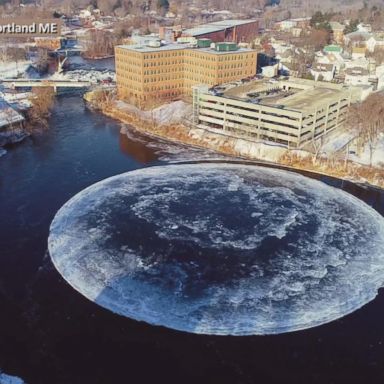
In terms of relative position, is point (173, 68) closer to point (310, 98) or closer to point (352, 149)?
Answer: point (310, 98)

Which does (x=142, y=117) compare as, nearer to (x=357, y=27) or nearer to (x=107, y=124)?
(x=107, y=124)

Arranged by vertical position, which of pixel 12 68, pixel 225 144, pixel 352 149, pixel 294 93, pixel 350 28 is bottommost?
pixel 225 144

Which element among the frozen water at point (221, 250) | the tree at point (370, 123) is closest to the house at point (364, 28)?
the tree at point (370, 123)

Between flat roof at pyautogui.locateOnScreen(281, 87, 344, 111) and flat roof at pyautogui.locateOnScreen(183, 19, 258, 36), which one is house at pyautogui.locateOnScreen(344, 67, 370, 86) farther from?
flat roof at pyautogui.locateOnScreen(183, 19, 258, 36)

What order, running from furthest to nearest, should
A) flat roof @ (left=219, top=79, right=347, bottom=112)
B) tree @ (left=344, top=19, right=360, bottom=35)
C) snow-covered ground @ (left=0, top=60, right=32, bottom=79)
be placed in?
tree @ (left=344, top=19, right=360, bottom=35)
snow-covered ground @ (left=0, top=60, right=32, bottom=79)
flat roof @ (left=219, top=79, right=347, bottom=112)

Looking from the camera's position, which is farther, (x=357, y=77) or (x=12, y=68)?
(x=12, y=68)

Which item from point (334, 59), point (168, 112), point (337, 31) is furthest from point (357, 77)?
point (337, 31)

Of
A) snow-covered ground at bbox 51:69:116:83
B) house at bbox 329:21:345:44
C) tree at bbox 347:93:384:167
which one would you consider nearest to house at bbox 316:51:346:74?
house at bbox 329:21:345:44

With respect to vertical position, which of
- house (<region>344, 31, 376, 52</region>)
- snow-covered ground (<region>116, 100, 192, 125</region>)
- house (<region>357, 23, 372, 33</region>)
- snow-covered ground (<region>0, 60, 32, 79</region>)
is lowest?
snow-covered ground (<region>116, 100, 192, 125</region>)
